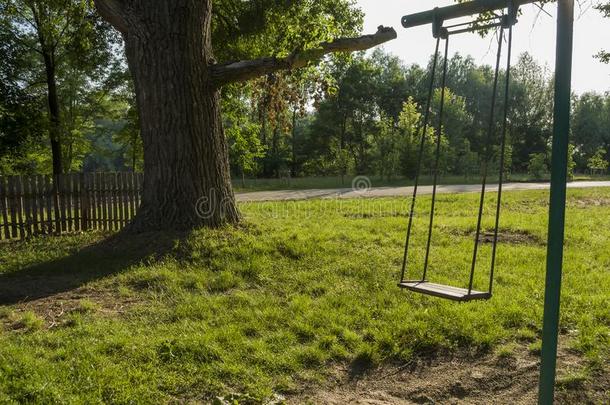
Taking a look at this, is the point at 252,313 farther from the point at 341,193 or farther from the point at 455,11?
the point at 341,193

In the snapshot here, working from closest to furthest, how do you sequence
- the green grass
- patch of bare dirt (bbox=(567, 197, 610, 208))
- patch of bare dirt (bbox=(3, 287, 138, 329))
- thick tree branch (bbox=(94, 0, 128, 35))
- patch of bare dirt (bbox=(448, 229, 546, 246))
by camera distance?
patch of bare dirt (bbox=(3, 287, 138, 329))
thick tree branch (bbox=(94, 0, 128, 35))
patch of bare dirt (bbox=(448, 229, 546, 246))
patch of bare dirt (bbox=(567, 197, 610, 208))
the green grass

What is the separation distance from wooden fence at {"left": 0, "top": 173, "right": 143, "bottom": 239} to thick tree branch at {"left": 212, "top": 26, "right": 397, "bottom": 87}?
4660mm

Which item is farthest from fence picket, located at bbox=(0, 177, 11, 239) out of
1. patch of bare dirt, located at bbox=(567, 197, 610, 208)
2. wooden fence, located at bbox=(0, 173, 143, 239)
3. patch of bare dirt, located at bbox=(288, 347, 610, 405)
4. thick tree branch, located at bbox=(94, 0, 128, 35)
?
patch of bare dirt, located at bbox=(567, 197, 610, 208)

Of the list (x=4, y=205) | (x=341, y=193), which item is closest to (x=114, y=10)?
(x=4, y=205)

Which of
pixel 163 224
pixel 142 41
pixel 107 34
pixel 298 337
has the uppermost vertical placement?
pixel 107 34

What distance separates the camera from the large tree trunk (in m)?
7.66

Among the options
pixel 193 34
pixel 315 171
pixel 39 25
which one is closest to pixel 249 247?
pixel 193 34

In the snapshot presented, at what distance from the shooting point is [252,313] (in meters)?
5.19

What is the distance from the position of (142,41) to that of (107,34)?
10333 mm

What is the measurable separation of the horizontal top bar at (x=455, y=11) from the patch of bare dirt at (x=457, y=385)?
2862 millimetres

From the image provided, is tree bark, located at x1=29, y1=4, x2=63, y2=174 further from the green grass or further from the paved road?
the green grass

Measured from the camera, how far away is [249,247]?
24.1ft

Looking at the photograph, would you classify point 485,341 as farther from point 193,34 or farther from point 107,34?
point 107,34

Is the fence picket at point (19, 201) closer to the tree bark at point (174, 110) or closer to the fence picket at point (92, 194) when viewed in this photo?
the fence picket at point (92, 194)
